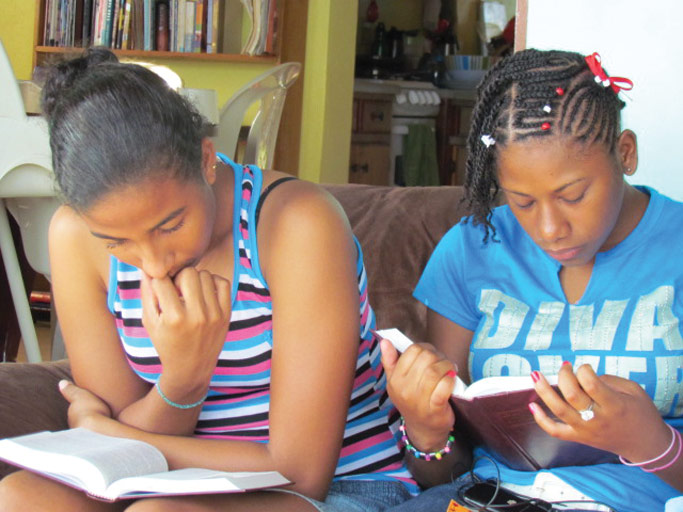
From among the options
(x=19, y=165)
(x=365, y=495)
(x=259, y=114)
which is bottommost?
(x=365, y=495)

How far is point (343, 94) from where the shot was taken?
14.9ft

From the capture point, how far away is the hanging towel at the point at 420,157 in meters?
5.36

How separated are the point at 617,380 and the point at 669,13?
0.90 meters

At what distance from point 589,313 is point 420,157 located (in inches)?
163

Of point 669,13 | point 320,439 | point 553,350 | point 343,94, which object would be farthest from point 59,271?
point 343,94

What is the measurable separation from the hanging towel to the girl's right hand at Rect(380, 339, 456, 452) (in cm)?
415

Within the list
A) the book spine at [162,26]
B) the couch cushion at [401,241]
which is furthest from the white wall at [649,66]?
the book spine at [162,26]

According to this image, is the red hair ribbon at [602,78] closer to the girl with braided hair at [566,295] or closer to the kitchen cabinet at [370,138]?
the girl with braided hair at [566,295]

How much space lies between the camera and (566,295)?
1.39 metres

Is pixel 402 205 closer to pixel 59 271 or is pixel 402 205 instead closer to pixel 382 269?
pixel 382 269

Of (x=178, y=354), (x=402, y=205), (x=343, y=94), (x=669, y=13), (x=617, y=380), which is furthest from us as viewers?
(x=343, y=94)

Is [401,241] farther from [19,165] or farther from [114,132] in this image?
[19,165]

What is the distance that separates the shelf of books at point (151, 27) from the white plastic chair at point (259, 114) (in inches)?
25.1

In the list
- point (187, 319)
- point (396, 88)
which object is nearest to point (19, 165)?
point (187, 319)
